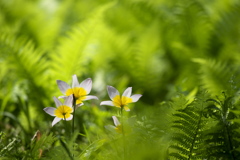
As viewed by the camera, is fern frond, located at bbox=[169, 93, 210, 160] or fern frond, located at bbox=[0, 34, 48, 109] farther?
fern frond, located at bbox=[0, 34, 48, 109]

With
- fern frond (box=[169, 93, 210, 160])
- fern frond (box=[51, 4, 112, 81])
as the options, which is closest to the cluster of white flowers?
fern frond (box=[169, 93, 210, 160])

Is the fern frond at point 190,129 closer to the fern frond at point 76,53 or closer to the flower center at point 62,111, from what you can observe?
the flower center at point 62,111

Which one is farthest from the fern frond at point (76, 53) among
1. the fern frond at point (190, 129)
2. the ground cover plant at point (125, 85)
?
the fern frond at point (190, 129)

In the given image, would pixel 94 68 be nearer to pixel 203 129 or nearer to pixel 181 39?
pixel 181 39

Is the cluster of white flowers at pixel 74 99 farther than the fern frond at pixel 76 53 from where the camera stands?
No

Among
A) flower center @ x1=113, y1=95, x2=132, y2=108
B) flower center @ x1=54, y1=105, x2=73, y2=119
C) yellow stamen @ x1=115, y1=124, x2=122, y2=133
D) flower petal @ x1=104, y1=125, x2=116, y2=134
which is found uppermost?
flower center @ x1=113, y1=95, x2=132, y2=108

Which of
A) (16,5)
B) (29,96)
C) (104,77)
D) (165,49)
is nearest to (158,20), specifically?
(165,49)

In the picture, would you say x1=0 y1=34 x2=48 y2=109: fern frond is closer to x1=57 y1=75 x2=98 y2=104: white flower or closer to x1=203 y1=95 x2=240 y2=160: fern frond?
x1=57 y1=75 x2=98 y2=104: white flower

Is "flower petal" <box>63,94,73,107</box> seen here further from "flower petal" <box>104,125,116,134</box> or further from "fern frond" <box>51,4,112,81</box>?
"fern frond" <box>51,4,112,81</box>

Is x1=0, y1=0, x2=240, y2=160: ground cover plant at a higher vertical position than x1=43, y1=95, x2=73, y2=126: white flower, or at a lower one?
higher
